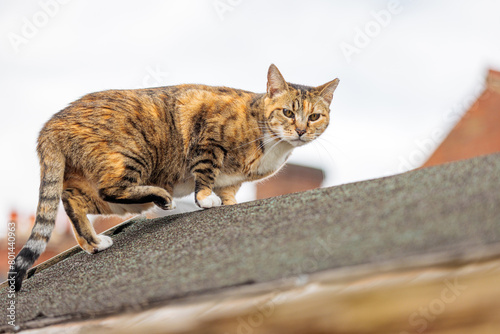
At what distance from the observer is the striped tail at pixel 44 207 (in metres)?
2.26

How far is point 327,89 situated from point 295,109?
326 millimetres

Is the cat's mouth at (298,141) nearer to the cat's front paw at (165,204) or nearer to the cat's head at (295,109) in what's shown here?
the cat's head at (295,109)

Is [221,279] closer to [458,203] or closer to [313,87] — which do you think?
[458,203]

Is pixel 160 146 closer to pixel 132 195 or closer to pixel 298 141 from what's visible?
pixel 132 195

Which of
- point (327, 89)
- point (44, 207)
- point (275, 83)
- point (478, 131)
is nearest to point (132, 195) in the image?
point (44, 207)

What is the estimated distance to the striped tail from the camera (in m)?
2.26

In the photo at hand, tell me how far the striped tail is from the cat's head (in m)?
1.21

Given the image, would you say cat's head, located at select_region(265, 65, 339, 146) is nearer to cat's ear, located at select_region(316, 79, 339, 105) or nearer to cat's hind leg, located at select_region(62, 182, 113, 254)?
cat's ear, located at select_region(316, 79, 339, 105)

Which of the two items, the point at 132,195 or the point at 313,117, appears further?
the point at 313,117

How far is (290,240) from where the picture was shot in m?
1.64

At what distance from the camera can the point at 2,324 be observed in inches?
75.0

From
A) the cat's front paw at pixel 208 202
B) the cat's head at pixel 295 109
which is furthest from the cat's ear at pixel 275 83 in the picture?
the cat's front paw at pixel 208 202

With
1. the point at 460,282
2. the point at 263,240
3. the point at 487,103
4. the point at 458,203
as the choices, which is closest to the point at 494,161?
the point at 458,203

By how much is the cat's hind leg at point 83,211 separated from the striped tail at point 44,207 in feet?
0.43
